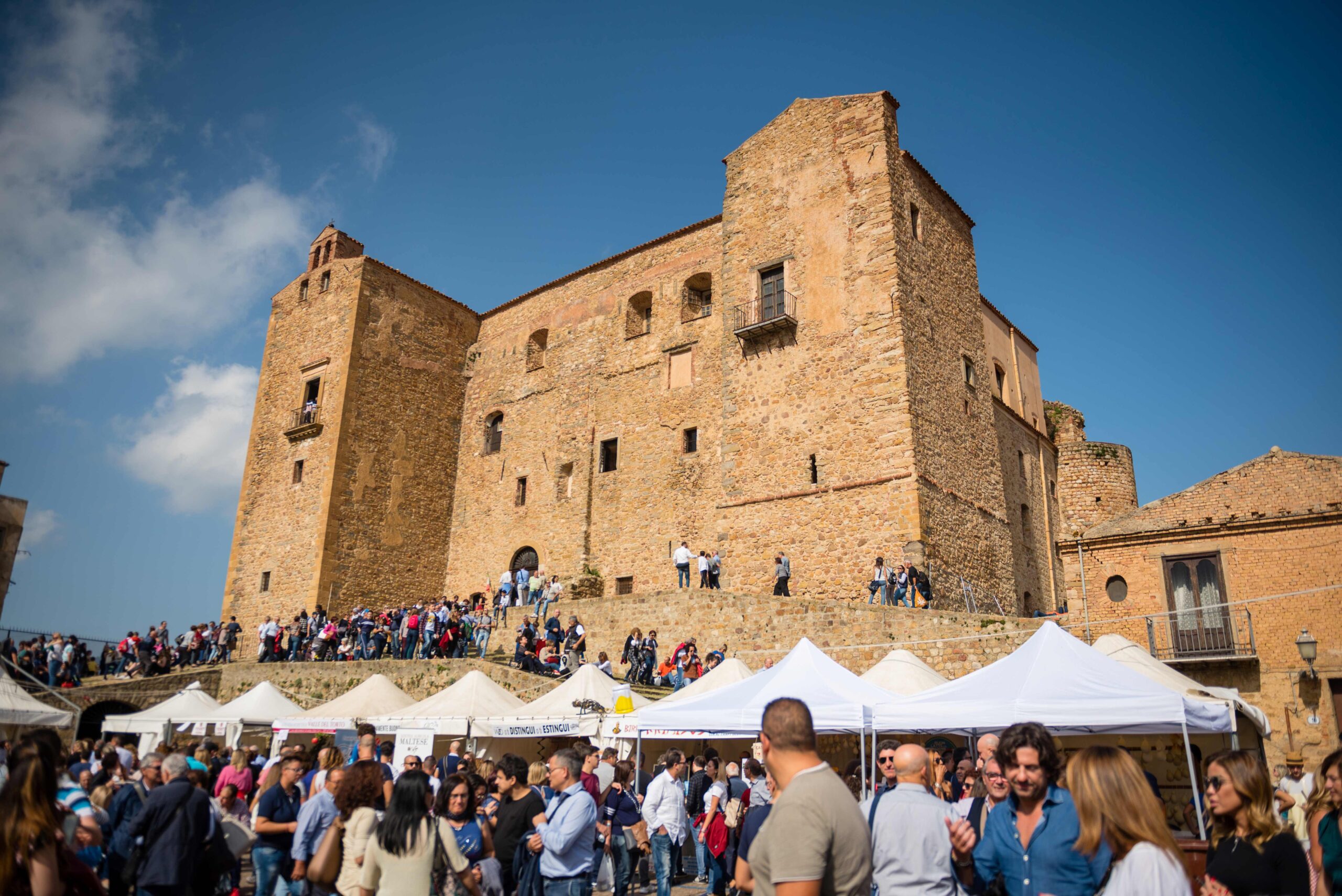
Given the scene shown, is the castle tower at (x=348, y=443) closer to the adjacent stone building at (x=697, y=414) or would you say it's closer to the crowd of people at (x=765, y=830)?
the adjacent stone building at (x=697, y=414)

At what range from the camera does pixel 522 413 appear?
2731 centimetres

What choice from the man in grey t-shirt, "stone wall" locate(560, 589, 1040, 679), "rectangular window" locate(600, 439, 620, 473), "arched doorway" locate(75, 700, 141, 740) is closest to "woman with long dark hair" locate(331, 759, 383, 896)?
the man in grey t-shirt

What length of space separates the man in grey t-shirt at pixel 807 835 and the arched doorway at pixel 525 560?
22662 mm

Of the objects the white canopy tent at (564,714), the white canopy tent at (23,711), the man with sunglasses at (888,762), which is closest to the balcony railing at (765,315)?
the white canopy tent at (564,714)

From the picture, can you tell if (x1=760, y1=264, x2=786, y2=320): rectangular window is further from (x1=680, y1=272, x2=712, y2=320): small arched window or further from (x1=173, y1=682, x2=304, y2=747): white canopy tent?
(x1=173, y1=682, x2=304, y2=747): white canopy tent

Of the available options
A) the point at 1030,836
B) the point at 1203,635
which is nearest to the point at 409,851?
the point at 1030,836

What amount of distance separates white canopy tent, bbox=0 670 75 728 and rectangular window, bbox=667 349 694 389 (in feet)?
51.8

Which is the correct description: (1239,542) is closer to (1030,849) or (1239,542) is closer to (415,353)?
(1030,849)

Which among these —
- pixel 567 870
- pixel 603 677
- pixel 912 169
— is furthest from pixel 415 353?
pixel 567 870

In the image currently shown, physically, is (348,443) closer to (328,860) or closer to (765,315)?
(765,315)

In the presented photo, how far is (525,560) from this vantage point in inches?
1008

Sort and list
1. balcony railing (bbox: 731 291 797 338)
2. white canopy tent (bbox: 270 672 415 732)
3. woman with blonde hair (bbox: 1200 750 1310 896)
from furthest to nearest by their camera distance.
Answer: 1. balcony railing (bbox: 731 291 797 338)
2. white canopy tent (bbox: 270 672 415 732)
3. woman with blonde hair (bbox: 1200 750 1310 896)

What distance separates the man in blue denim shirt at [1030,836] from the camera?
3.12m

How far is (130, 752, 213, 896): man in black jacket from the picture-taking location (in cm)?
478
